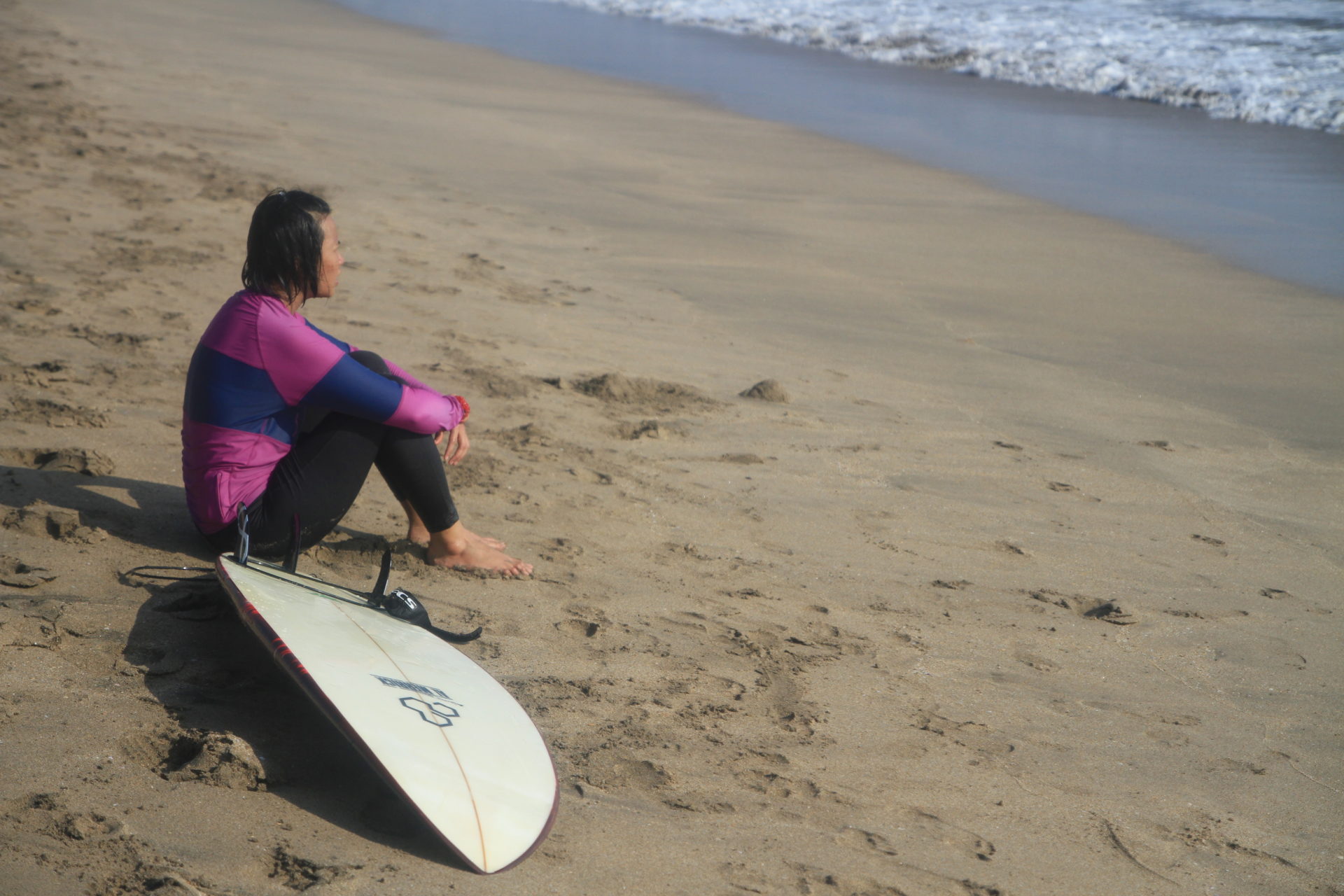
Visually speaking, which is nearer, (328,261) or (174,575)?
(328,261)

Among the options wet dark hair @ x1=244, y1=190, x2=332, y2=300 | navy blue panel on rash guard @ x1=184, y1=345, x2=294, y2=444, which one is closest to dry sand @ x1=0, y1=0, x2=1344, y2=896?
navy blue panel on rash guard @ x1=184, y1=345, x2=294, y2=444

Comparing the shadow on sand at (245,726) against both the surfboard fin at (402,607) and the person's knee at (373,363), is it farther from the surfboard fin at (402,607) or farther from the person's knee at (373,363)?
the person's knee at (373,363)

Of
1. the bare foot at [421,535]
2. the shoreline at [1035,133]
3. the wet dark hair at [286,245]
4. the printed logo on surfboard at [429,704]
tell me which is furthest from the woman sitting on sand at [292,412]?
the shoreline at [1035,133]

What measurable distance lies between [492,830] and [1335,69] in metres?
14.8

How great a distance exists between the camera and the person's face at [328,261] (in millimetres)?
2629

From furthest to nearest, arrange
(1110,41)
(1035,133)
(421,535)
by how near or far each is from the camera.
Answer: (1110,41), (1035,133), (421,535)

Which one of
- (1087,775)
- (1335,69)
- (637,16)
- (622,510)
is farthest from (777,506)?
(637,16)

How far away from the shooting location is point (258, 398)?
2.68 meters

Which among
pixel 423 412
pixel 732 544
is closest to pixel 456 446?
pixel 423 412

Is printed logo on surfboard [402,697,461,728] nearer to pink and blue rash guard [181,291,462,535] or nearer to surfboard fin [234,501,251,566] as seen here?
surfboard fin [234,501,251,566]

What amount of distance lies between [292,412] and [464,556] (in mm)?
640

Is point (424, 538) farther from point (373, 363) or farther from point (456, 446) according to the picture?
point (373, 363)

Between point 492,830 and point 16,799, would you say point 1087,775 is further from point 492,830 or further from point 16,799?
point 16,799

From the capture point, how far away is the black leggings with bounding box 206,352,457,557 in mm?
2809
